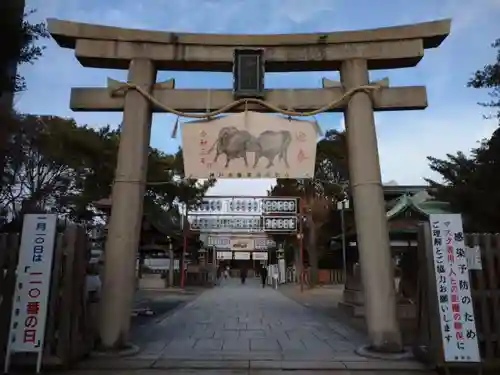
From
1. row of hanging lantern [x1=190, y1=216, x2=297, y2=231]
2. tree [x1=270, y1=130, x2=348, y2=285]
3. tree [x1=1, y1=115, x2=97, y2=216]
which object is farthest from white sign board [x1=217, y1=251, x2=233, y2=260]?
tree [x1=1, y1=115, x2=97, y2=216]

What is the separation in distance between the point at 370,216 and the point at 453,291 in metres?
1.64

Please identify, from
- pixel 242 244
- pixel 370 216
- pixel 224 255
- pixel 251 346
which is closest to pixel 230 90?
pixel 370 216

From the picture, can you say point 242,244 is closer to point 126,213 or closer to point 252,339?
point 252,339

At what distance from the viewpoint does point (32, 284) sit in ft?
20.1

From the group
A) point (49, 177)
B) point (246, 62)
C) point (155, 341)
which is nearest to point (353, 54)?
point (246, 62)

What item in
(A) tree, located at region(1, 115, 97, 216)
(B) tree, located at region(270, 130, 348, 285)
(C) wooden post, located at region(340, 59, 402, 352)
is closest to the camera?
(C) wooden post, located at region(340, 59, 402, 352)

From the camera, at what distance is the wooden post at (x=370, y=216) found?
6941mm

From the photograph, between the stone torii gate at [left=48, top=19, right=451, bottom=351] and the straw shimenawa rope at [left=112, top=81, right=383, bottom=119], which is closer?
the stone torii gate at [left=48, top=19, right=451, bottom=351]

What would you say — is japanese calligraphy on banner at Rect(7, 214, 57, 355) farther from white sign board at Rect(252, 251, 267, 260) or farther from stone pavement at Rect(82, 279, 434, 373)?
white sign board at Rect(252, 251, 267, 260)

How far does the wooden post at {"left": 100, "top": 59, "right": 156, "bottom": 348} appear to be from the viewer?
699 cm

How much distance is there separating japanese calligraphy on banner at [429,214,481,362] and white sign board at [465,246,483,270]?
0.15m

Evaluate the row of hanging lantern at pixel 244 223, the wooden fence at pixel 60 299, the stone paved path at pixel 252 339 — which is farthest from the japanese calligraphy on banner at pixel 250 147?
the row of hanging lantern at pixel 244 223

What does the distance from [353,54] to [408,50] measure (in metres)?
0.88

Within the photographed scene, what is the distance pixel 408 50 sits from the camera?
25.1ft
